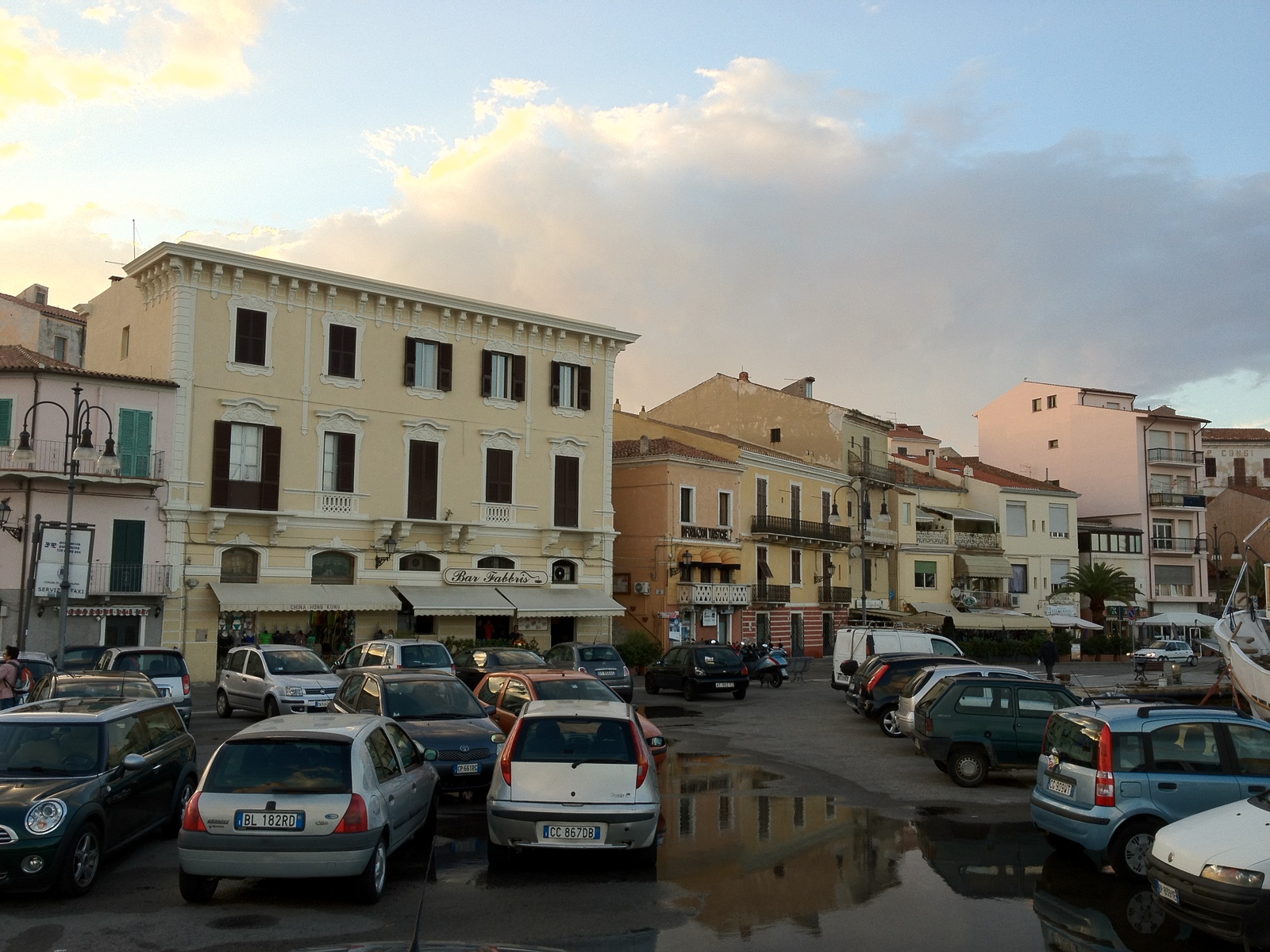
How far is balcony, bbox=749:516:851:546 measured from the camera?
163ft

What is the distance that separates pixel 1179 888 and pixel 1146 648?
56071 millimetres

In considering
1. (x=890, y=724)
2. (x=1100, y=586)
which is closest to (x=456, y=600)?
(x=890, y=724)

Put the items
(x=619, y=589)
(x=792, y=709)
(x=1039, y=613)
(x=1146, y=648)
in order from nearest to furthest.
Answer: (x=792, y=709) → (x=619, y=589) → (x=1146, y=648) → (x=1039, y=613)

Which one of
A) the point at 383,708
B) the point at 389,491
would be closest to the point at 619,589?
the point at 389,491

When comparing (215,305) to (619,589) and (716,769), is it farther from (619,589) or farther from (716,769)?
(716,769)

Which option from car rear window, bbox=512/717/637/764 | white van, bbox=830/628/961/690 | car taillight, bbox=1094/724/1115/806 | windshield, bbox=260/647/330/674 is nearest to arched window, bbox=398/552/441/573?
windshield, bbox=260/647/330/674

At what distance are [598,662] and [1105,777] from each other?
61.5ft

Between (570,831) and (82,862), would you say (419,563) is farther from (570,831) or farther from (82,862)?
(570,831)

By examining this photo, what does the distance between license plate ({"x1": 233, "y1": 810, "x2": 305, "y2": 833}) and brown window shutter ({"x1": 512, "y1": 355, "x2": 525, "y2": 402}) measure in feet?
105

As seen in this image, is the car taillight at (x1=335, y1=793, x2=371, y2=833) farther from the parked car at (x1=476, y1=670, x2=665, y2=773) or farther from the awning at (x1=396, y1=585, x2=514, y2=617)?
the awning at (x1=396, y1=585, x2=514, y2=617)

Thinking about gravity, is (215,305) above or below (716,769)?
above

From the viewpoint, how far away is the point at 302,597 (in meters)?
33.6

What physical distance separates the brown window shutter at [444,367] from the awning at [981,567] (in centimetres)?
3536

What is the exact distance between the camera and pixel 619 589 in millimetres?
45844
